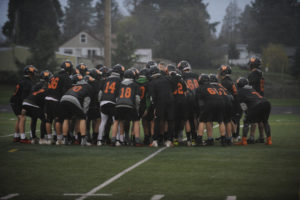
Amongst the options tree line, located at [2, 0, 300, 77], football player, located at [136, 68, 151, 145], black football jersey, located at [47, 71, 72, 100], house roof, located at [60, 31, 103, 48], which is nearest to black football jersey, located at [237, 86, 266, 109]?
football player, located at [136, 68, 151, 145]

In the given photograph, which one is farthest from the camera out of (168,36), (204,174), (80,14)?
(80,14)

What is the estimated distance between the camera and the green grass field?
6.99 metres

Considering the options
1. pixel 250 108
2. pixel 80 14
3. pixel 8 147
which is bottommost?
pixel 8 147

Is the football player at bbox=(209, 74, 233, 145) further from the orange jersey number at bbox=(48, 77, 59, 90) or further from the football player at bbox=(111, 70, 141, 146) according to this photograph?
the orange jersey number at bbox=(48, 77, 59, 90)

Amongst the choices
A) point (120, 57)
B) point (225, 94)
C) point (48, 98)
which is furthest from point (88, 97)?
point (120, 57)

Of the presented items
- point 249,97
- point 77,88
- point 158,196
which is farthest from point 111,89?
point 158,196

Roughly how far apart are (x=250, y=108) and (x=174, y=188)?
576 centimetres

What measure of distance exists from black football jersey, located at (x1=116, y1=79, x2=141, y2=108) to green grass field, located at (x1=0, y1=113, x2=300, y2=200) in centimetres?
118

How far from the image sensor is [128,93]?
12.2 m

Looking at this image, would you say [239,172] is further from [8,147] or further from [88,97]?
[8,147]

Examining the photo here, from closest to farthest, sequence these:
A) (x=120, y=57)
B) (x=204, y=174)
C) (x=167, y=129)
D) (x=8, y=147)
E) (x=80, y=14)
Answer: (x=204, y=174) → (x=8, y=147) → (x=167, y=129) → (x=120, y=57) → (x=80, y=14)

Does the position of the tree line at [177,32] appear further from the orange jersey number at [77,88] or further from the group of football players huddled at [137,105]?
the orange jersey number at [77,88]

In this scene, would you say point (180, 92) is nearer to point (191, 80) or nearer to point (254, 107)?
point (191, 80)

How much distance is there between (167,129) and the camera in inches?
513
